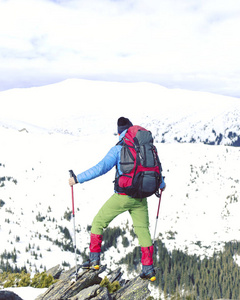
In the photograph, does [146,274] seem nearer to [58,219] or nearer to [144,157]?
[144,157]

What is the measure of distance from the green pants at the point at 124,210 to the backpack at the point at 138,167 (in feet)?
1.08

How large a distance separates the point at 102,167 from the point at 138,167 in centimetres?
78

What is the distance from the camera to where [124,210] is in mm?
6461

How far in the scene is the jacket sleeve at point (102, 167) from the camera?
6.01 m

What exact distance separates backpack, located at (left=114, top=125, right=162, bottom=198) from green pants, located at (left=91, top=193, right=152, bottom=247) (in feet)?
1.08

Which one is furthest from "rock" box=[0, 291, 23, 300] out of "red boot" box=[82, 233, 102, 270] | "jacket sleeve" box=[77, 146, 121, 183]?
"jacket sleeve" box=[77, 146, 121, 183]

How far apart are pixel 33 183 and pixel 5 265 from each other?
25.1m

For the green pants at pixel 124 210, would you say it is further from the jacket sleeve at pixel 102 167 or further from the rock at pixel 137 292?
the rock at pixel 137 292

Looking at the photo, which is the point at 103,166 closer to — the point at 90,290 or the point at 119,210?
the point at 119,210

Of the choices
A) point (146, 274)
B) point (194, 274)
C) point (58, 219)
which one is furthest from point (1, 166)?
point (146, 274)

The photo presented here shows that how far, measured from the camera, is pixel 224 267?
5347 cm

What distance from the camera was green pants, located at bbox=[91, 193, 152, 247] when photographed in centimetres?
630

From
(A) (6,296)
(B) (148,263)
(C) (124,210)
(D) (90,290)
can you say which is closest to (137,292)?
(B) (148,263)

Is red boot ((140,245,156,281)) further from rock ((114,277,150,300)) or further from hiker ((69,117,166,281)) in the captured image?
rock ((114,277,150,300))
